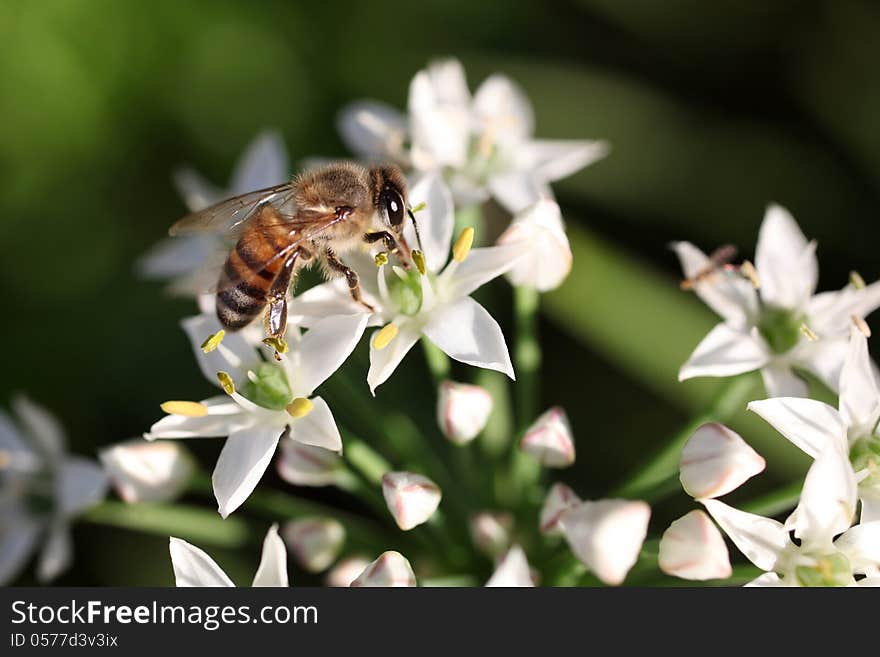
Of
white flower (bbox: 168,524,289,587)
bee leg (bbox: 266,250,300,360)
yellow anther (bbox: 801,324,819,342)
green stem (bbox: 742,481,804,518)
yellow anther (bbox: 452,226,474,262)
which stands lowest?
white flower (bbox: 168,524,289,587)

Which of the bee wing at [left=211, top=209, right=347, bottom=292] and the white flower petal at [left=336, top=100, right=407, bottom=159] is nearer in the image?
the bee wing at [left=211, top=209, right=347, bottom=292]

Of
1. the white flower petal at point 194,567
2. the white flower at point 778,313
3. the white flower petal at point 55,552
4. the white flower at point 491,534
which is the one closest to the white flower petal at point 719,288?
the white flower at point 778,313

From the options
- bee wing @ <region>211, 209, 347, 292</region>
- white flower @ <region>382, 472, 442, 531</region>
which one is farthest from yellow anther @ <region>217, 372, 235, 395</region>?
white flower @ <region>382, 472, 442, 531</region>

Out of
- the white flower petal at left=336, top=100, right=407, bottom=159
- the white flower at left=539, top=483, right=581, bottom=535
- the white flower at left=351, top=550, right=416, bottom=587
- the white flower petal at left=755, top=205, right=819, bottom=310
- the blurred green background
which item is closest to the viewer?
the white flower at left=351, top=550, right=416, bottom=587

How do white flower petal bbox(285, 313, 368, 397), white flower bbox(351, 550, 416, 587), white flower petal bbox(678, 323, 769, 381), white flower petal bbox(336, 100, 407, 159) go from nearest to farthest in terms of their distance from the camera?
1. white flower bbox(351, 550, 416, 587)
2. white flower petal bbox(285, 313, 368, 397)
3. white flower petal bbox(678, 323, 769, 381)
4. white flower petal bbox(336, 100, 407, 159)

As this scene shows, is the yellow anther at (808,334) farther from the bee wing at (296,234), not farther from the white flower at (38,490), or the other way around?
the white flower at (38,490)

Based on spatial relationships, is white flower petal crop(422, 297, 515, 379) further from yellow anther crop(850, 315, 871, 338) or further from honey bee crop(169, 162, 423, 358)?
yellow anther crop(850, 315, 871, 338)

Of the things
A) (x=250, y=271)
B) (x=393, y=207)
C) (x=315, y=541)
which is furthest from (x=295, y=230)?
(x=315, y=541)

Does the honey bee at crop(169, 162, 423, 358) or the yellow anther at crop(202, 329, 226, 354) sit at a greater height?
the honey bee at crop(169, 162, 423, 358)
